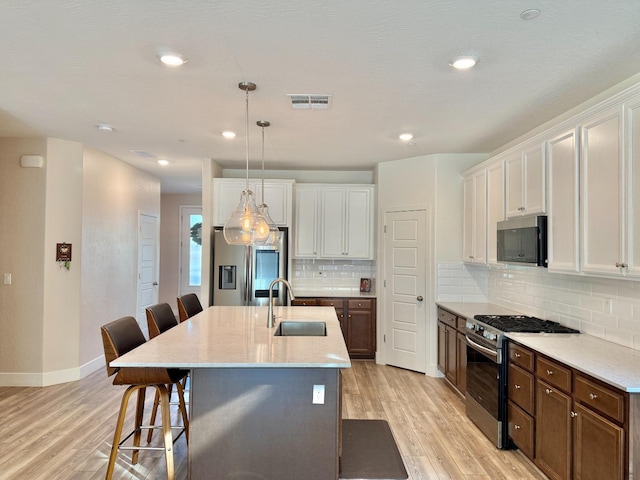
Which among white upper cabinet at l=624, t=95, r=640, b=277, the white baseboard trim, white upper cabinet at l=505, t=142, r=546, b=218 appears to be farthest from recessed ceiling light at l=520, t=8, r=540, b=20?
the white baseboard trim

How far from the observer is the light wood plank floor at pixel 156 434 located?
269 cm

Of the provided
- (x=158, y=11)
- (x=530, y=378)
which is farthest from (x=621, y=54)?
(x=158, y=11)

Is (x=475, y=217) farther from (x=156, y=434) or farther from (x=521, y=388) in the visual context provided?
(x=156, y=434)

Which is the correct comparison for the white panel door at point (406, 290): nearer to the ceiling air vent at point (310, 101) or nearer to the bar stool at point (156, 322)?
the ceiling air vent at point (310, 101)

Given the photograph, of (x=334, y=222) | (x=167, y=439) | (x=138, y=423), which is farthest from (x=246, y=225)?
(x=334, y=222)

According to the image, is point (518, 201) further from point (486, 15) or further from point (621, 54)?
point (486, 15)

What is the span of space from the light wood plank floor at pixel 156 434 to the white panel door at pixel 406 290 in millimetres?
428

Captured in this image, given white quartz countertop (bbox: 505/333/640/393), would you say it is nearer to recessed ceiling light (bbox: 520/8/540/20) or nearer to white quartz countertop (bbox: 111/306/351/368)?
white quartz countertop (bbox: 111/306/351/368)

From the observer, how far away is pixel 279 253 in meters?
5.11

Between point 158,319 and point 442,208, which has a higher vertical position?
point 442,208

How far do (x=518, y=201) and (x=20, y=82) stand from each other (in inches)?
155

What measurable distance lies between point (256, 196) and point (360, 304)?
2018 millimetres

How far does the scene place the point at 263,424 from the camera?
2234 mm

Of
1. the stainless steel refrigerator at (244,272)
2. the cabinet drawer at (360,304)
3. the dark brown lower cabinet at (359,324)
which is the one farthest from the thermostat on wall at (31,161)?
the cabinet drawer at (360,304)
